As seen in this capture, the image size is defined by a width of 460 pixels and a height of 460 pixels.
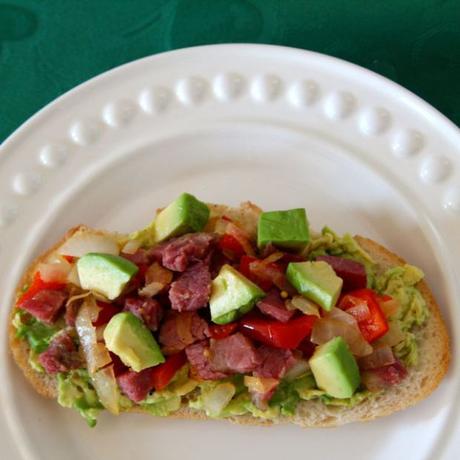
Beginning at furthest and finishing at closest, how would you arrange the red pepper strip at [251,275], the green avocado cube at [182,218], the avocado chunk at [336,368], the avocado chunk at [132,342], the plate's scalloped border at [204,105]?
the plate's scalloped border at [204,105]
the green avocado cube at [182,218]
the red pepper strip at [251,275]
the avocado chunk at [132,342]
the avocado chunk at [336,368]

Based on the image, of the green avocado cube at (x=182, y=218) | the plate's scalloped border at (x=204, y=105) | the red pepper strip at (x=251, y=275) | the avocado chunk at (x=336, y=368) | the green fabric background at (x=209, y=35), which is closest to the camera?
the avocado chunk at (x=336, y=368)

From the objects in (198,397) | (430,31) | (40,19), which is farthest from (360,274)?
(40,19)

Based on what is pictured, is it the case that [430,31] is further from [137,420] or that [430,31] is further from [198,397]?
[137,420]

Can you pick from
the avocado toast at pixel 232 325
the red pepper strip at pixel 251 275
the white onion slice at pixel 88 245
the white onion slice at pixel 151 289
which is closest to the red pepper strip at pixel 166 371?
the avocado toast at pixel 232 325

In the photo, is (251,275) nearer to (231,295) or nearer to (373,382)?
(231,295)

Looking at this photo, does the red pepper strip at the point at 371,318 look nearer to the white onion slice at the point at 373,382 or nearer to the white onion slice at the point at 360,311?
the white onion slice at the point at 360,311

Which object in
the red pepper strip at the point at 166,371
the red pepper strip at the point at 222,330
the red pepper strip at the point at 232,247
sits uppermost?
the red pepper strip at the point at 232,247
